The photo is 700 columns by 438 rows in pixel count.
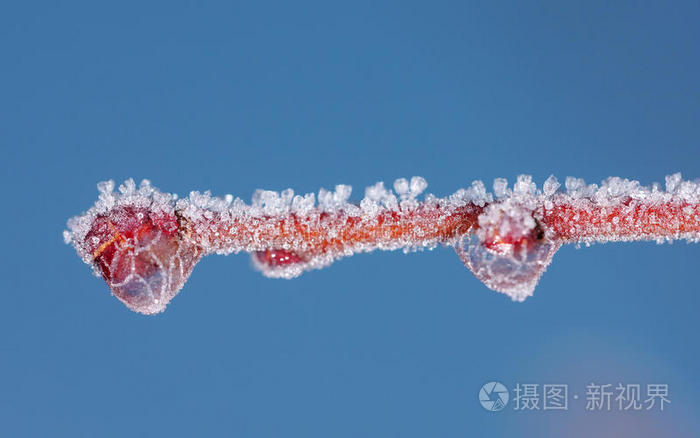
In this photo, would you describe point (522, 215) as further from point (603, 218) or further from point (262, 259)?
point (262, 259)

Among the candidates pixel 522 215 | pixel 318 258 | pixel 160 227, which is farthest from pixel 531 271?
pixel 160 227

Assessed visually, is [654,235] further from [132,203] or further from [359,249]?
[132,203]

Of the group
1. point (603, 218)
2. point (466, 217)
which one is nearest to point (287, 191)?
point (466, 217)

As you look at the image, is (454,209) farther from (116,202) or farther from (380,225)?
(116,202)

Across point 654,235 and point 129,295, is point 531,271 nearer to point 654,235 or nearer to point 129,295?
point 654,235

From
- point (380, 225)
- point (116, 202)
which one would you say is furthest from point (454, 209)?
point (116, 202)
